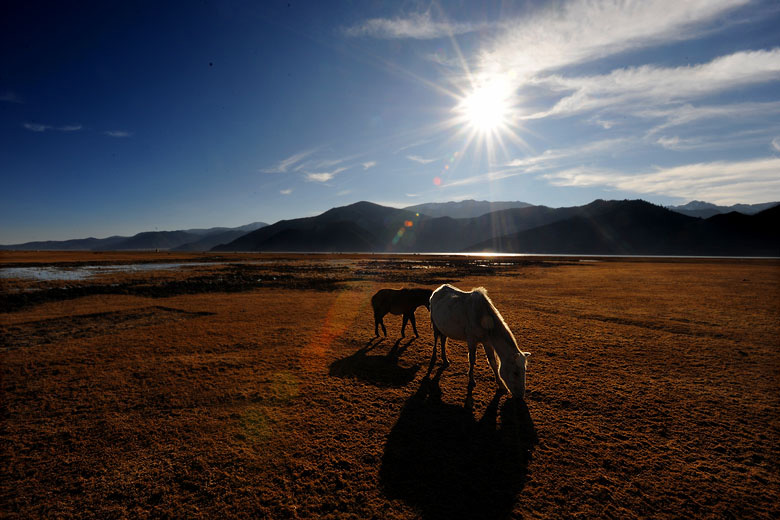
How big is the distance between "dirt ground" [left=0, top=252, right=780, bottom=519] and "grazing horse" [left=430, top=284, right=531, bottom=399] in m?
0.73

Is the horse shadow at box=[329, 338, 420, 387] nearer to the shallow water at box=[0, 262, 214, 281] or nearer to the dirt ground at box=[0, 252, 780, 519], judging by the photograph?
the dirt ground at box=[0, 252, 780, 519]

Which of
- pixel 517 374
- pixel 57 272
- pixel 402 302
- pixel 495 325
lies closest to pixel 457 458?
pixel 517 374

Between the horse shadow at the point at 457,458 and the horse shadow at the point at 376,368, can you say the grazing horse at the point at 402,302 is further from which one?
the horse shadow at the point at 457,458

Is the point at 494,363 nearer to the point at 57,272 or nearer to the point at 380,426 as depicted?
the point at 380,426

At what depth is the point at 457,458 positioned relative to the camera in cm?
507

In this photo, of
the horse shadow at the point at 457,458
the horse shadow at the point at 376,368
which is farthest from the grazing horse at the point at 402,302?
the horse shadow at the point at 457,458

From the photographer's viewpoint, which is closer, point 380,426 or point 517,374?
point 380,426

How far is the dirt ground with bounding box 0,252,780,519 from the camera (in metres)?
4.28

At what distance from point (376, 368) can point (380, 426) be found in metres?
2.95

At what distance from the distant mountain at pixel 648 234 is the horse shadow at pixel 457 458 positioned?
17206 centimetres

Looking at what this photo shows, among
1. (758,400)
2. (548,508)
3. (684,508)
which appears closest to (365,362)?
(548,508)

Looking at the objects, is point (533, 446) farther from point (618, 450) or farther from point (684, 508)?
point (684, 508)

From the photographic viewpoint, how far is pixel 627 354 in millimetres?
9828

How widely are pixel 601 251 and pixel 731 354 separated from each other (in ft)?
568
